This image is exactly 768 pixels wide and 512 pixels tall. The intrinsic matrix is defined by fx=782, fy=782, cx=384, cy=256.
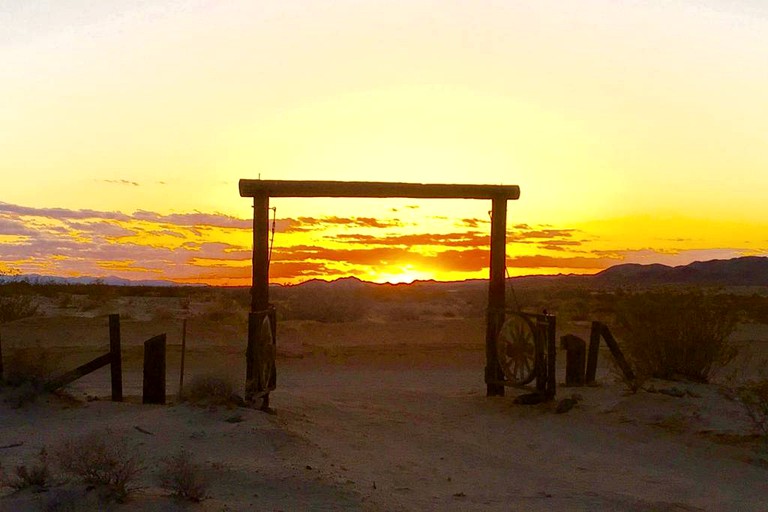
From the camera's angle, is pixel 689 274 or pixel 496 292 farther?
pixel 689 274

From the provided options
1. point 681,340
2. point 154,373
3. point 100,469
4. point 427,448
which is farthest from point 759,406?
point 154,373

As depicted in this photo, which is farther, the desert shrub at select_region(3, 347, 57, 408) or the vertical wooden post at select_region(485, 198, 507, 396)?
the vertical wooden post at select_region(485, 198, 507, 396)

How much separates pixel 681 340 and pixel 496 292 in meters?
3.47

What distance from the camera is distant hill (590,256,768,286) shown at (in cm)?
14500

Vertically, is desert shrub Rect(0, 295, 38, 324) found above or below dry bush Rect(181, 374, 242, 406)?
below

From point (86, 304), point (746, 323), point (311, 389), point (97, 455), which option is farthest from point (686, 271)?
point (97, 455)

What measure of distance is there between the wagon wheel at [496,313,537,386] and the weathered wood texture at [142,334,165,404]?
607 cm

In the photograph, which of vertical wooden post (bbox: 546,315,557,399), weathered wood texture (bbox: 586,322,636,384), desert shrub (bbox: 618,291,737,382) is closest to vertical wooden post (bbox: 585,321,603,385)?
weathered wood texture (bbox: 586,322,636,384)

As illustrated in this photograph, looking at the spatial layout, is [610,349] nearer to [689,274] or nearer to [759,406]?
[759,406]

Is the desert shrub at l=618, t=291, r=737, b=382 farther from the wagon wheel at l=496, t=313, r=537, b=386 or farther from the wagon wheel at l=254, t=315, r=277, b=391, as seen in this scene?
the wagon wheel at l=254, t=315, r=277, b=391

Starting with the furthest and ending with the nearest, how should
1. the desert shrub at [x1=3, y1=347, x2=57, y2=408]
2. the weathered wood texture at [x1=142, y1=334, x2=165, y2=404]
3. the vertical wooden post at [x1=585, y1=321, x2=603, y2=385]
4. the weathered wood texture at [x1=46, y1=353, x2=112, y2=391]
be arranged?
the vertical wooden post at [x1=585, y1=321, x2=603, y2=385], the weathered wood texture at [x1=142, y1=334, x2=165, y2=404], the weathered wood texture at [x1=46, y1=353, x2=112, y2=391], the desert shrub at [x1=3, y1=347, x2=57, y2=408]

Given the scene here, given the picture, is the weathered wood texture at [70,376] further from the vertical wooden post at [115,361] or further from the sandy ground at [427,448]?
the vertical wooden post at [115,361]

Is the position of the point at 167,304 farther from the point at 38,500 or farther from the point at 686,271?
the point at 686,271

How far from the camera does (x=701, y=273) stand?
502 feet
